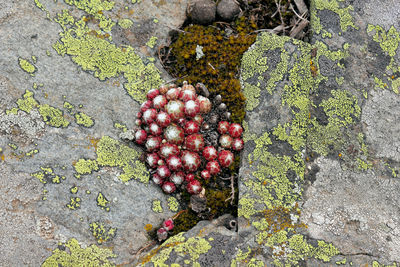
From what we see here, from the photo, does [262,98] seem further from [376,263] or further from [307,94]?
[376,263]

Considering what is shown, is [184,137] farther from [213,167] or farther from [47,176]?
[47,176]

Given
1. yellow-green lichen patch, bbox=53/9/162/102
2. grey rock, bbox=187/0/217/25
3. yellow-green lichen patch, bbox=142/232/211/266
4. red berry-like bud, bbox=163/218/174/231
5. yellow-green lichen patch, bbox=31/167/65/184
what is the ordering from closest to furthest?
yellow-green lichen patch, bbox=142/232/211/266
yellow-green lichen patch, bbox=31/167/65/184
red berry-like bud, bbox=163/218/174/231
yellow-green lichen patch, bbox=53/9/162/102
grey rock, bbox=187/0/217/25

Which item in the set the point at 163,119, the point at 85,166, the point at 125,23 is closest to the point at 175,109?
the point at 163,119

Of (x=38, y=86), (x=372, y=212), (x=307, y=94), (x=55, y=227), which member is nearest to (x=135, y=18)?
(x=38, y=86)

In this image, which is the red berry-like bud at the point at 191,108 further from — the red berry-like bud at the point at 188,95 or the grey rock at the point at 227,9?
the grey rock at the point at 227,9

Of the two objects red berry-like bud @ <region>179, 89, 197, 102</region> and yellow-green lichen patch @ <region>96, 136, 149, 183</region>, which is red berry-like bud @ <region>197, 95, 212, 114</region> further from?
yellow-green lichen patch @ <region>96, 136, 149, 183</region>

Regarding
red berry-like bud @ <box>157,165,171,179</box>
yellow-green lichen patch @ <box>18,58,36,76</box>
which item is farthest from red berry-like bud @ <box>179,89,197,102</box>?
yellow-green lichen patch @ <box>18,58,36,76</box>
